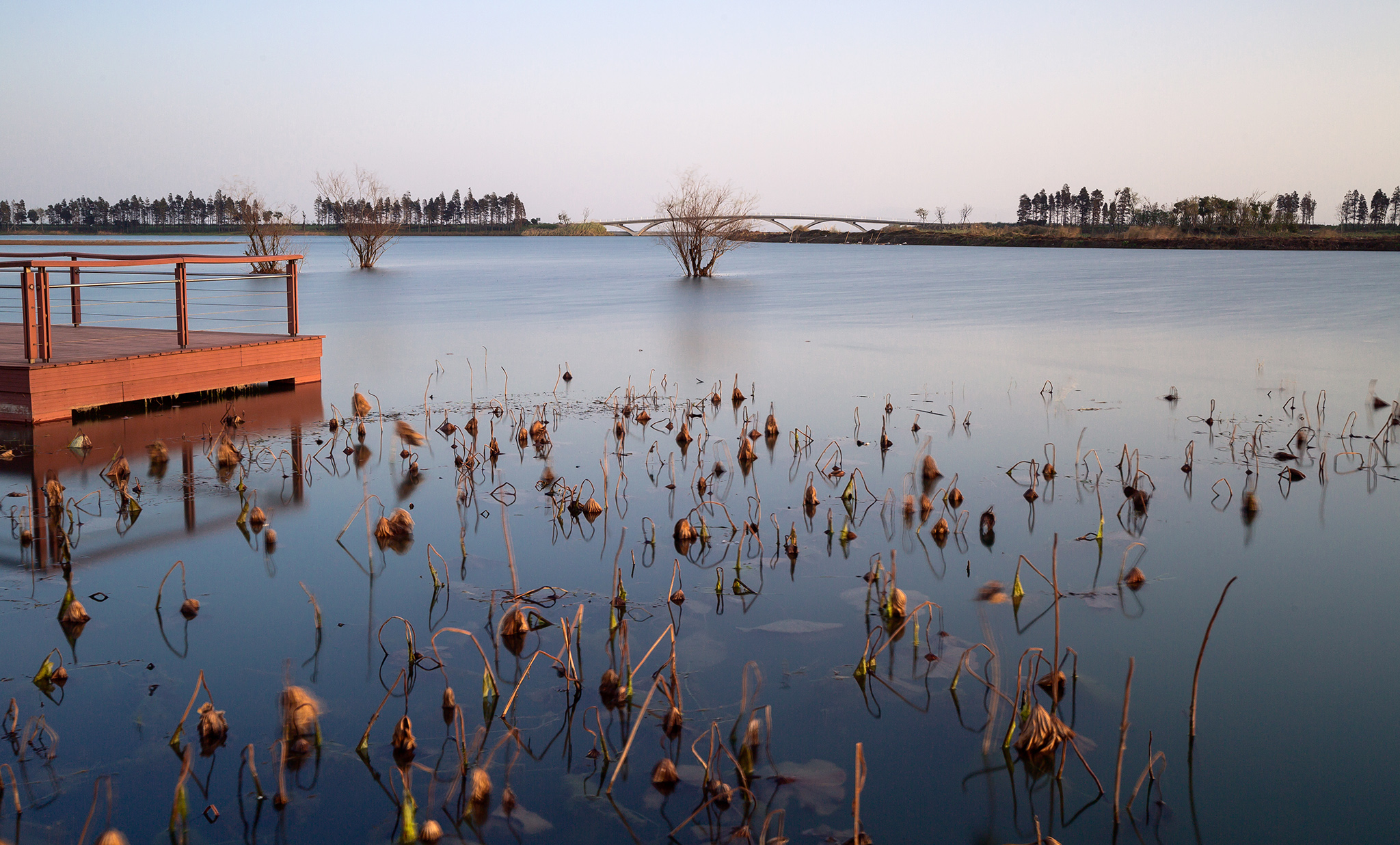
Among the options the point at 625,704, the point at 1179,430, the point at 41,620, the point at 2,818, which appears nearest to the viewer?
the point at 2,818


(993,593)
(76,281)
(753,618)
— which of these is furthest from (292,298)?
(993,593)

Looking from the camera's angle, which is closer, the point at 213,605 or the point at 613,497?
the point at 213,605

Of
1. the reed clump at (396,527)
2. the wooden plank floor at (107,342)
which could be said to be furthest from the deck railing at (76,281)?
the reed clump at (396,527)

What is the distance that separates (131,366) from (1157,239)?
7807cm

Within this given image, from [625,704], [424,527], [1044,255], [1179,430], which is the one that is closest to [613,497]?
[424,527]

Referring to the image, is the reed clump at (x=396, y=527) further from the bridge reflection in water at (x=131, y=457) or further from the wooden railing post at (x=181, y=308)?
the wooden railing post at (x=181, y=308)

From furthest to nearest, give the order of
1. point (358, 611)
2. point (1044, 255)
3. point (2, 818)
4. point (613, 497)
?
point (1044, 255), point (613, 497), point (358, 611), point (2, 818)

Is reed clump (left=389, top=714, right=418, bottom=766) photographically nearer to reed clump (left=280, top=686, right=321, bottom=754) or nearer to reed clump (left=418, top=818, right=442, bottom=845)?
reed clump (left=280, top=686, right=321, bottom=754)

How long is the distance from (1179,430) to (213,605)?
852cm

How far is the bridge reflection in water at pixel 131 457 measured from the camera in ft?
21.2

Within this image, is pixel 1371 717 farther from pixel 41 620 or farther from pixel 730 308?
pixel 730 308

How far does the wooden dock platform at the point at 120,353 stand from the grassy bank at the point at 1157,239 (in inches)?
2750

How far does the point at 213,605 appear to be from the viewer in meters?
5.46

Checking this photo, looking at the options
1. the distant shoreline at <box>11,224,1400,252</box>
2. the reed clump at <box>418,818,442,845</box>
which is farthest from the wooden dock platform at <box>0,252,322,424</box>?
the distant shoreline at <box>11,224,1400,252</box>
